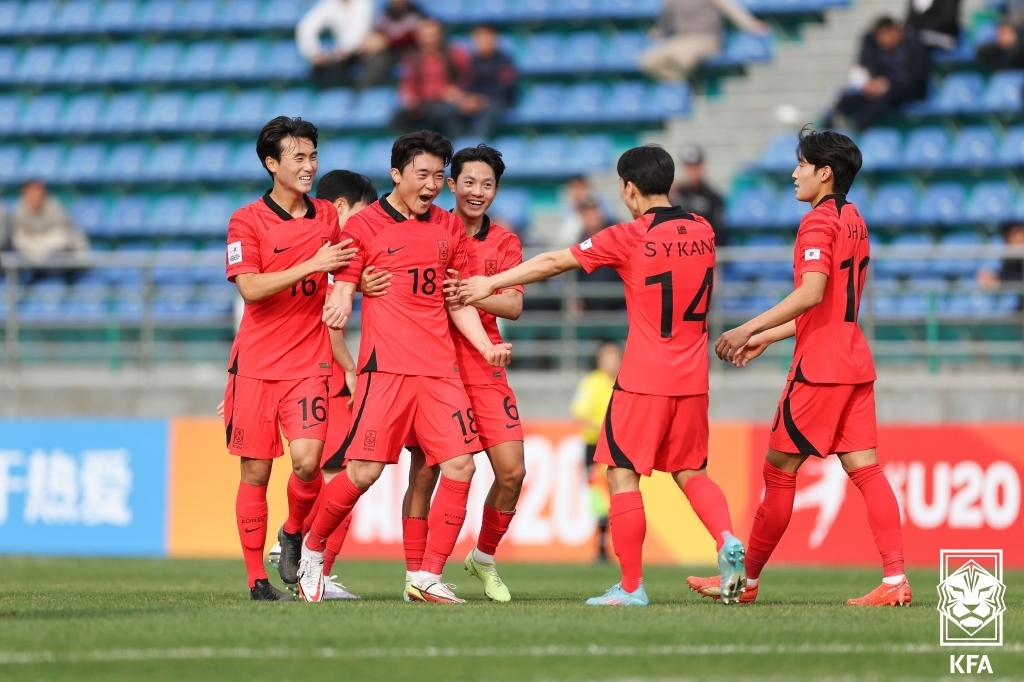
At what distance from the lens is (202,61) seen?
67.2 feet

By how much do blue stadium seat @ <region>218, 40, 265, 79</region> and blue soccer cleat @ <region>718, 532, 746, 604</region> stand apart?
14251 millimetres

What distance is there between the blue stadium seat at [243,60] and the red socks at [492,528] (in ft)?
42.4

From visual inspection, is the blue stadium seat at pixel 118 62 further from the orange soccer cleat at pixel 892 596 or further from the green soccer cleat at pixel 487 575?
the orange soccer cleat at pixel 892 596

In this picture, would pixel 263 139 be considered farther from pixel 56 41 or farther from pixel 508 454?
pixel 56 41

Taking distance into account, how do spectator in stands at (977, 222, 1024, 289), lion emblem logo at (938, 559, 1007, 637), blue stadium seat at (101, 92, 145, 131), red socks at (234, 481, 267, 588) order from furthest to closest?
blue stadium seat at (101, 92, 145, 131)
spectator in stands at (977, 222, 1024, 289)
red socks at (234, 481, 267, 588)
lion emblem logo at (938, 559, 1007, 637)

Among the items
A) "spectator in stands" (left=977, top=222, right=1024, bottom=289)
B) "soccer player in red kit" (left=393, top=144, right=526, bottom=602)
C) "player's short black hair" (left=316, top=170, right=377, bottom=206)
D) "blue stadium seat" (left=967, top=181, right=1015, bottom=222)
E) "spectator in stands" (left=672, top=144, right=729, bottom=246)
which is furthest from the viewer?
"blue stadium seat" (left=967, top=181, right=1015, bottom=222)

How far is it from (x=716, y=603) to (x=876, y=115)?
965 cm

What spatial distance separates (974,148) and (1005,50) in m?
1.02

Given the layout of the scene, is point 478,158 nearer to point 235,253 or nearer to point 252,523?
point 235,253

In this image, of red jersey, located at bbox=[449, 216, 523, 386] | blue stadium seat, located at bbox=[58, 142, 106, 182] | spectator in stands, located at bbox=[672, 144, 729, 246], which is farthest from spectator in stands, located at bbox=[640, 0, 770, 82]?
red jersey, located at bbox=[449, 216, 523, 386]

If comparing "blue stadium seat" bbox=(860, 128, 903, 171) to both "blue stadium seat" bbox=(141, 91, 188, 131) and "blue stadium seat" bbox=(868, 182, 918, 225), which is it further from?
"blue stadium seat" bbox=(141, 91, 188, 131)

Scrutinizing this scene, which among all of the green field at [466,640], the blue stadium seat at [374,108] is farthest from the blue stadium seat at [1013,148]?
the green field at [466,640]

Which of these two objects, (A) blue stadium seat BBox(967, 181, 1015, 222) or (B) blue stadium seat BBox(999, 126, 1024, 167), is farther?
(B) blue stadium seat BBox(999, 126, 1024, 167)

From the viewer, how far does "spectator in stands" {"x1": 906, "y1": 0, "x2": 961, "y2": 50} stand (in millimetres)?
16078
